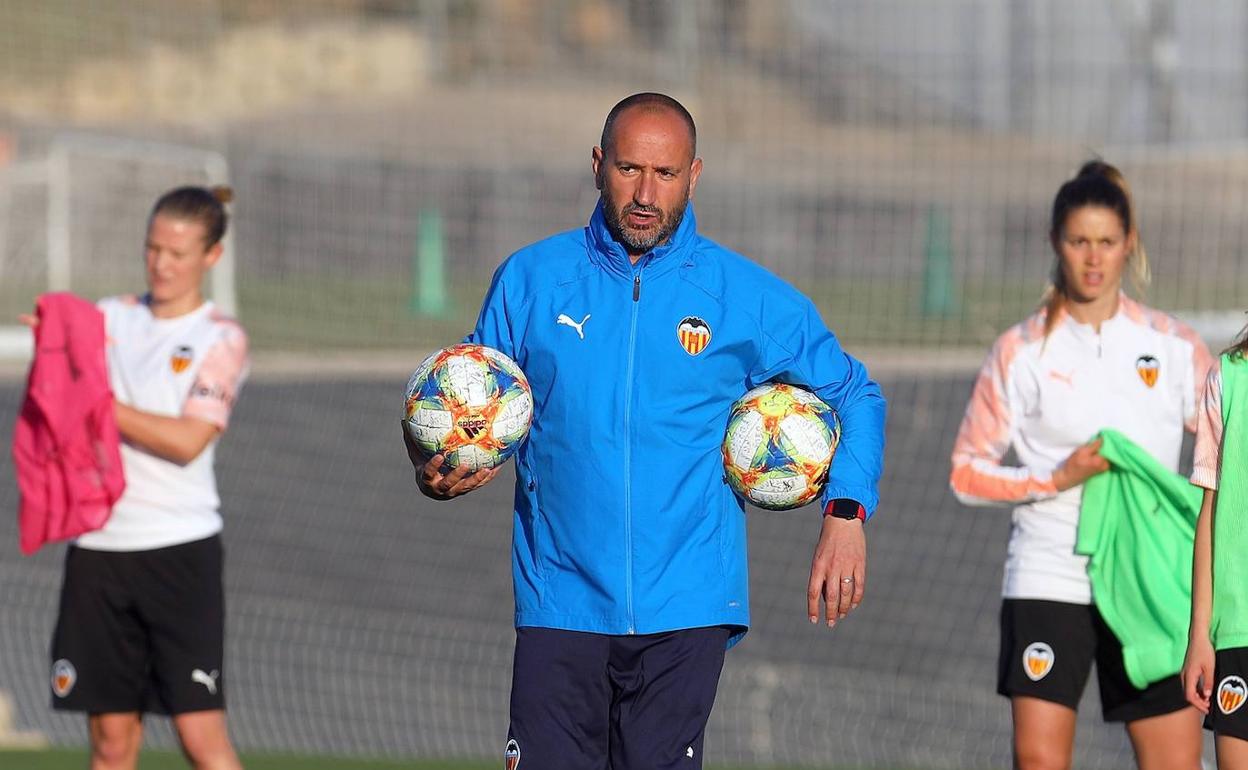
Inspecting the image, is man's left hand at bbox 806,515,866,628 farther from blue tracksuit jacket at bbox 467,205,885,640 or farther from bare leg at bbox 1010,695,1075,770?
bare leg at bbox 1010,695,1075,770

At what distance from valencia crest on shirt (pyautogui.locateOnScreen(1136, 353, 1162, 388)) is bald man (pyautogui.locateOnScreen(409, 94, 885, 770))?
1272 mm

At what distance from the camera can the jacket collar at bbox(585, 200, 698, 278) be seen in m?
3.96

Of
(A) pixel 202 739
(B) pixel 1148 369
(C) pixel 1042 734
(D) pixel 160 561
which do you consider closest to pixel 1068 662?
(C) pixel 1042 734

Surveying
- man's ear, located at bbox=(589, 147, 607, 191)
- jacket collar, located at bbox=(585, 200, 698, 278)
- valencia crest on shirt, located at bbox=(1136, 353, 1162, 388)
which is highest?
man's ear, located at bbox=(589, 147, 607, 191)

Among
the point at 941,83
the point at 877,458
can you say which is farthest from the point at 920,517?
the point at 877,458

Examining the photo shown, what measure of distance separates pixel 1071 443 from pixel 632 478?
1.62 metres

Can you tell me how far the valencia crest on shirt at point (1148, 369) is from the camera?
495 centimetres

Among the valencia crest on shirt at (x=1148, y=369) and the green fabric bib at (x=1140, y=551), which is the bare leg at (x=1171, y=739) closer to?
the green fabric bib at (x=1140, y=551)

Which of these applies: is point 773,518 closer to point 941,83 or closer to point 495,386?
point 941,83

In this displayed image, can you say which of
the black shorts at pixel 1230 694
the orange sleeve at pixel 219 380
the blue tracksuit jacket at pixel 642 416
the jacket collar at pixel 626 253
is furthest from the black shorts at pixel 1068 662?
the orange sleeve at pixel 219 380

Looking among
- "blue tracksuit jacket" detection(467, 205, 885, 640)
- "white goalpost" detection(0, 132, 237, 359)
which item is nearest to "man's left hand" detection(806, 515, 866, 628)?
Answer: "blue tracksuit jacket" detection(467, 205, 885, 640)

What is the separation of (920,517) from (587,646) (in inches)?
352

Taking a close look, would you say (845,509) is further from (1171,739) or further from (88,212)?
(88,212)

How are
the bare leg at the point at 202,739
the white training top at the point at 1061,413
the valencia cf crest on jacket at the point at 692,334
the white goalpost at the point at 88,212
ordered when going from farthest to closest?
1. the white goalpost at the point at 88,212
2. the bare leg at the point at 202,739
3. the white training top at the point at 1061,413
4. the valencia cf crest on jacket at the point at 692,334
